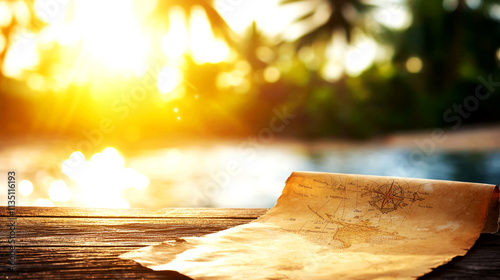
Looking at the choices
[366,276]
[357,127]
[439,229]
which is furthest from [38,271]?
[357,127]

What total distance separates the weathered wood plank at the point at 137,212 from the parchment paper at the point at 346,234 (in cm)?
10

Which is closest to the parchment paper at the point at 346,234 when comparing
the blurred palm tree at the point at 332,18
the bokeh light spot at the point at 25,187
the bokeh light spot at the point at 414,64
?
the bokeh light spot at the point at 25,187

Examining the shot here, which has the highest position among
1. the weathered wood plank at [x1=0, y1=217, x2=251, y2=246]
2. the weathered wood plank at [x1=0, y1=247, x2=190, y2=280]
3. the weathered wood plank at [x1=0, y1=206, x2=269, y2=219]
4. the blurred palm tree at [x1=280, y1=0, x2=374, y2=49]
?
the blurred palm tree at [x1=280, y1=0, x2=374, y2=49]

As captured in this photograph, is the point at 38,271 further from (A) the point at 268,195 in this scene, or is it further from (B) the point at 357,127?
(B) the point at 357,127

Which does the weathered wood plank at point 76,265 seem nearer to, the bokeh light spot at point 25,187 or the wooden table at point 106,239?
the wooden table at point 106,239

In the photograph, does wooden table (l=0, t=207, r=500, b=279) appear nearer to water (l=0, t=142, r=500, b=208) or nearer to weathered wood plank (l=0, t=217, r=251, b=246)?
weathered wood plank (l=0, t=217, r=251, b=246)

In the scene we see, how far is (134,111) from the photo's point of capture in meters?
11.1

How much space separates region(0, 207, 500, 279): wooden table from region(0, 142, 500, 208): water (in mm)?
2741

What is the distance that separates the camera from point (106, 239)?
0.49m

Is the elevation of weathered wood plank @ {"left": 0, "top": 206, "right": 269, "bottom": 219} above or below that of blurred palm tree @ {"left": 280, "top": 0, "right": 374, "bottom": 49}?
below

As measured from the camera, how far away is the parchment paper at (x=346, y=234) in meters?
0.38

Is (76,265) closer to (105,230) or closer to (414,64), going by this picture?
(105,230)

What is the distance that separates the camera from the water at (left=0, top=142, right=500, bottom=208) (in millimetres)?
4445

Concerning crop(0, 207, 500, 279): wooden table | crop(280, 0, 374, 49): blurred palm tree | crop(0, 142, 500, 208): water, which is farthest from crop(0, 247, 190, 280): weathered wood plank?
crop(280, 0, 374, 49): blurred palm tree
